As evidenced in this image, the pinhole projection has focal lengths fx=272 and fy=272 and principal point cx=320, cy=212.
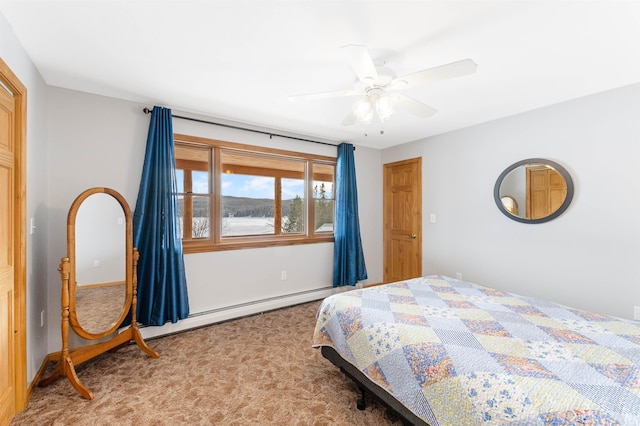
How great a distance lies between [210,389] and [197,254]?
1.49 metres

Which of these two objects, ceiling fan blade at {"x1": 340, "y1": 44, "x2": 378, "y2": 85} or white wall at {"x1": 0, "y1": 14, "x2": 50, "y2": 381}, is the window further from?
ceiling fan blade at {"x1": 340, "y1": 44, "x2": 378, "y2": 85}

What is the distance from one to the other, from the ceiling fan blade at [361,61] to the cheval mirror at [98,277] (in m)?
2.24

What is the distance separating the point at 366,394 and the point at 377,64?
2.37 m

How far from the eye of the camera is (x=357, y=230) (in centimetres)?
420

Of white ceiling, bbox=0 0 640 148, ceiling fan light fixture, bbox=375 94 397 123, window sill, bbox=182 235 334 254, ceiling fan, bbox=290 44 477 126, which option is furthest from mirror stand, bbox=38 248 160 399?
ceiling fan light fixture, bbox=375 94 397 123

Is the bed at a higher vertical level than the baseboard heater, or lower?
higher

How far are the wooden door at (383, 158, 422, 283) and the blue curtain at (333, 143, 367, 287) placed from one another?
73 centimetres

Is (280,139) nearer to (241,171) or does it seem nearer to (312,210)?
(241,171)

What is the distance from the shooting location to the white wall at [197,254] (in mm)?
2418

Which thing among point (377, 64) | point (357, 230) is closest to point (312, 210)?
point (357, 230)

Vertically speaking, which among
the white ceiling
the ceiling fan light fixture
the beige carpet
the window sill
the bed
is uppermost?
the white ceiling

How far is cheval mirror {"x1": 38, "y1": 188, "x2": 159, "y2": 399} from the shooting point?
2080 millimetres

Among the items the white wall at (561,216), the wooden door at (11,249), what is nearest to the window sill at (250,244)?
the wooden door at (11,249)

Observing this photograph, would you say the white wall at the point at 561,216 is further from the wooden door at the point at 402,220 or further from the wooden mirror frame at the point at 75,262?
the wooden mirror frame at the point at 75,262
